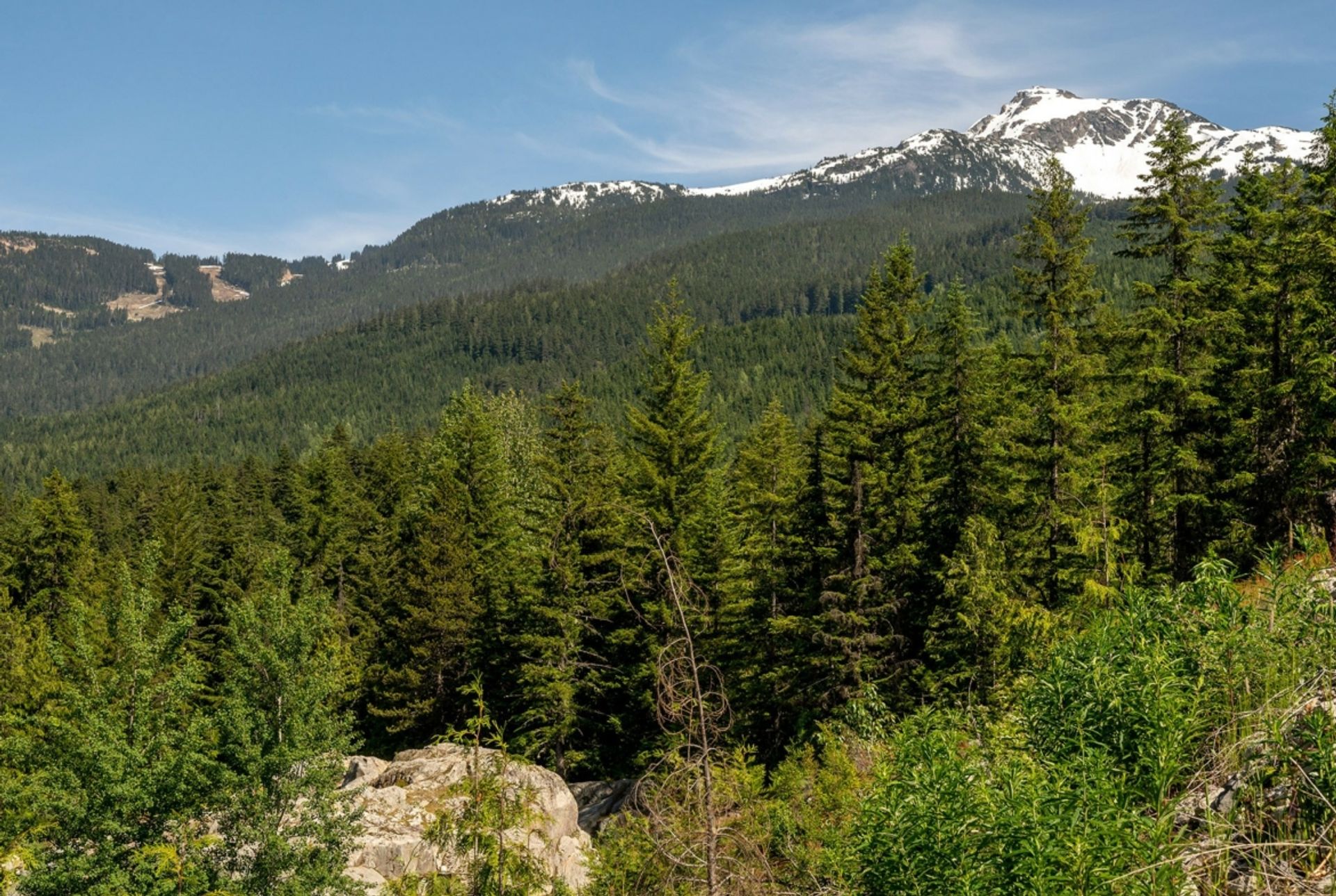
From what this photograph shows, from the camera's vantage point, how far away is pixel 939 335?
75.3ft

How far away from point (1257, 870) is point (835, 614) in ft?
55.2

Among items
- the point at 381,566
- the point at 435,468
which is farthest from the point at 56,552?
the point at 435,468

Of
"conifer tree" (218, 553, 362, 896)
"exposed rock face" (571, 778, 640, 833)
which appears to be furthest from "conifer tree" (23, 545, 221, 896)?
"exposed rock face" (571, 778, 640, 833)

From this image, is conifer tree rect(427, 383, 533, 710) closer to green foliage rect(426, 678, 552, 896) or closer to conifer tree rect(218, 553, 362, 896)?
conifer tree rect(218, 553, 362, 896)

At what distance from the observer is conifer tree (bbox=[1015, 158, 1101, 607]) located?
20172 mm

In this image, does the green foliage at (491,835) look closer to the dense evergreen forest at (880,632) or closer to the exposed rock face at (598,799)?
the dense evergreen forest at (880,632)

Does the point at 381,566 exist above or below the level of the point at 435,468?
below

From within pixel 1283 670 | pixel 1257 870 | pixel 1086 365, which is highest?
pixel 1086 365

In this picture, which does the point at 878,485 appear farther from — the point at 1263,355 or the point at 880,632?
the point at 1263,355

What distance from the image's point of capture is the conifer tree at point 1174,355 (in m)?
20.4

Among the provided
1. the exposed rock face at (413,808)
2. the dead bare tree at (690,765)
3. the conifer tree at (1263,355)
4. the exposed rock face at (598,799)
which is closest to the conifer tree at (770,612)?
the exposed rock face at (598,799)

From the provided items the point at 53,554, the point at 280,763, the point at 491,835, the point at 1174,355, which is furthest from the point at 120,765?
the point at 53,554

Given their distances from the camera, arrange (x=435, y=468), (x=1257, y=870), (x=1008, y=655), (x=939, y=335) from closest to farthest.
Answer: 1. (x=1257, y=870)
2. (x=1008, y=655)
3. (x=939, y=335)
4. (x=435, y=468)

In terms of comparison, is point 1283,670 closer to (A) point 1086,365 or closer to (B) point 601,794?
(A) point 1086,365
